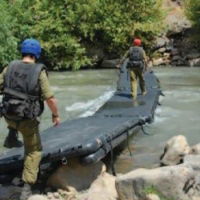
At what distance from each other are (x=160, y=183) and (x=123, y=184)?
15.2 inches

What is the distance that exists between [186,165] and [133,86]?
686 cm

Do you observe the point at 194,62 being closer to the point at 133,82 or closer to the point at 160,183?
the point at 133,82

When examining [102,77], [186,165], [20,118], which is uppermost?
[20,118]

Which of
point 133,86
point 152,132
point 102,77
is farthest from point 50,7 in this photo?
point 152,132

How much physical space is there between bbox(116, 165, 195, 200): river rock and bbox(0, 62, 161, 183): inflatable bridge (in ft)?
2.83

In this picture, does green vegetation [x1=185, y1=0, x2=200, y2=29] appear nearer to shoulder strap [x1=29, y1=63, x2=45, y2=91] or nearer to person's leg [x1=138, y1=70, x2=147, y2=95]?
person's leg [x1=138, y1=70, x2=147, y2=95]

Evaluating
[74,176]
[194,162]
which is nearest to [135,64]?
[74,176]

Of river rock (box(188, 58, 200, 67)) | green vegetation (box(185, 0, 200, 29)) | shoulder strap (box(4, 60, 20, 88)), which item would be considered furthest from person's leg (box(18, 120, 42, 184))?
green vegetation (box(185, 0, 200, 29))

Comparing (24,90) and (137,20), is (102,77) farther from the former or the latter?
(24,90)

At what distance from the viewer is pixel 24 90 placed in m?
5.79

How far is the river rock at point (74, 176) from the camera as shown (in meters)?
6.60

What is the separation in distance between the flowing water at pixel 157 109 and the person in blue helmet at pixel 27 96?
208 cm

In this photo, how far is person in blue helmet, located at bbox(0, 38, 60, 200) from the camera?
576 cm

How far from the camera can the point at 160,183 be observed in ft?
18.4
